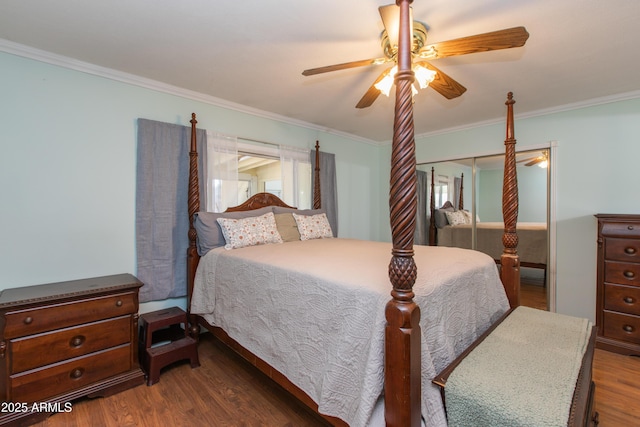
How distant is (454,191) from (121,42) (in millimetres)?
3895

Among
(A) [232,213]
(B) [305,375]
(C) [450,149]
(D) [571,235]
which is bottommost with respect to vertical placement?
(B) [305,375]

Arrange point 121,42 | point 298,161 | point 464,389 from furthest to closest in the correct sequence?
point 298,161, point 121,42, point 464,389

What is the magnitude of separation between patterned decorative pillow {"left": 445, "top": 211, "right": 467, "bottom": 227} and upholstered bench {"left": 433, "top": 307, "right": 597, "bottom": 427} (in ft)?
7.91

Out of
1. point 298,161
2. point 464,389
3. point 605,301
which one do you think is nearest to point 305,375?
point 464,389

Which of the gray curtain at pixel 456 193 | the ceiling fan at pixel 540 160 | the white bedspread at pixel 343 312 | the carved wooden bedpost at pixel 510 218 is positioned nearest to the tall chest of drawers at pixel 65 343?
the white bedspread at pixel 343 312

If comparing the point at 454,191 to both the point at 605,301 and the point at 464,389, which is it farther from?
the point at 464,389

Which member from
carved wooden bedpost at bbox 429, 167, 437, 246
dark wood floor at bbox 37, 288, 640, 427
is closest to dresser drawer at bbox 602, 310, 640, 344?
dark wood floor at bbox 37, 288, 640, 427

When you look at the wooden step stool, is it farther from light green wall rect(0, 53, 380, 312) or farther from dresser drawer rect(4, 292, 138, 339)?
light green wall rect(0, 53, 380, 312)

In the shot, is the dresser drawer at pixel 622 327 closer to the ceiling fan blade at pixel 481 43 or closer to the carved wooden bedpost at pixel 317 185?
the ceiling fan blade at pixel 481 43

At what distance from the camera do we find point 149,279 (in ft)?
8.11

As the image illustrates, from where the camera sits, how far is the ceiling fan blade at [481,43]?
1290 millimetres

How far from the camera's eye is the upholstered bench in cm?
99

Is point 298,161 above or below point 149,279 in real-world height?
above

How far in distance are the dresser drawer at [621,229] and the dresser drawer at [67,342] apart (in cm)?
401
